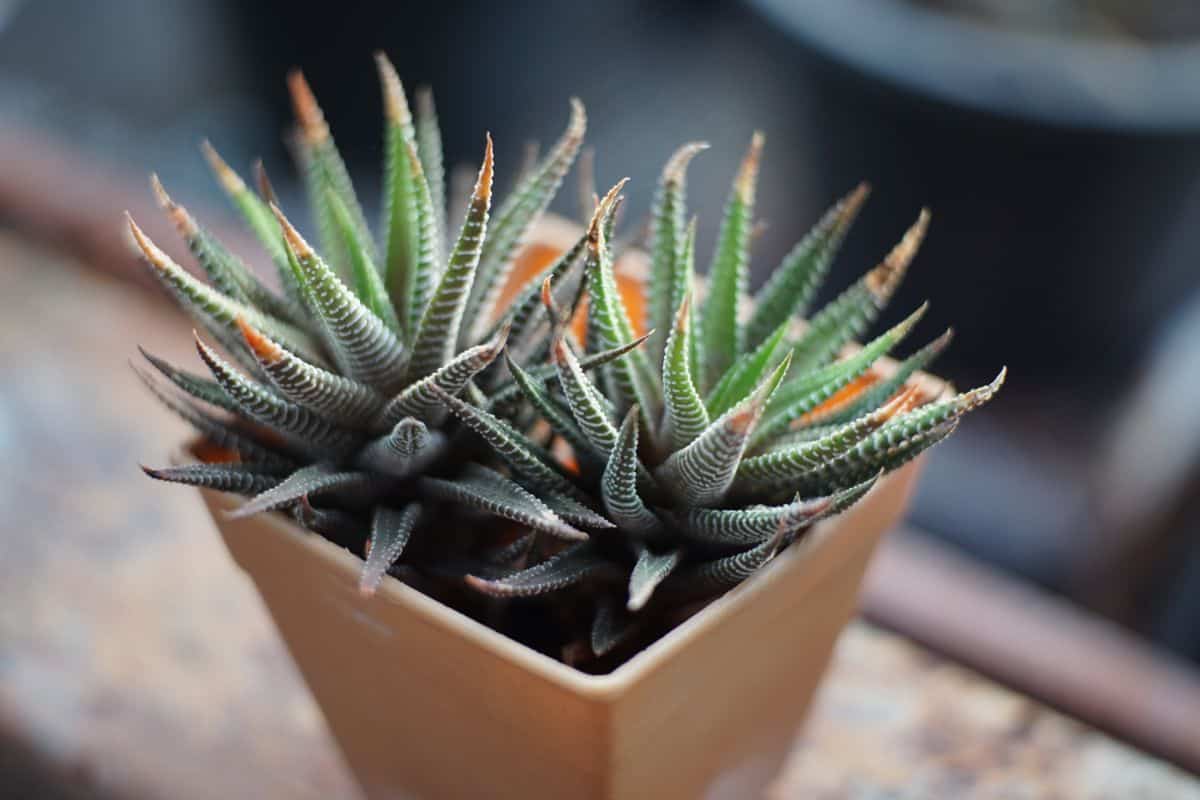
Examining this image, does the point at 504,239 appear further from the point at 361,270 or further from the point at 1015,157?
the point at 1015,157

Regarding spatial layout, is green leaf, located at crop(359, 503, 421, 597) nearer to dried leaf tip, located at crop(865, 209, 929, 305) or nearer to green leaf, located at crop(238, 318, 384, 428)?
green leaf, located at crop(238, 318, 384, 428)

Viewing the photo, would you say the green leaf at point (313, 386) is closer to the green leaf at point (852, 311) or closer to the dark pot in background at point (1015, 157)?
the green leaf at point (852, 311)

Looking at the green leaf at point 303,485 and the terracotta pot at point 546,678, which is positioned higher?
the green leaf at point 303,485

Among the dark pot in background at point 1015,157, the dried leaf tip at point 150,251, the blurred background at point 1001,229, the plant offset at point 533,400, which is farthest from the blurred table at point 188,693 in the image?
the dark pot in background at point 1015,157

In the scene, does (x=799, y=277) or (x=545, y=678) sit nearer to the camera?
(x=545, y=678)

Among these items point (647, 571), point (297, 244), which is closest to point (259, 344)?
point (297, 244)

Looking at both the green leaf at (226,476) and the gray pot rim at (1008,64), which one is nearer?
the green leaf at (226,476)

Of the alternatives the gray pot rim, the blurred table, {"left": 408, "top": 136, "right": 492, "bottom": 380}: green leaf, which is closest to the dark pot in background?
the gray pot rim
